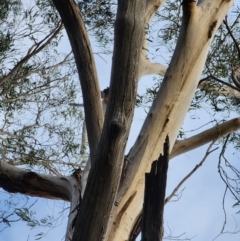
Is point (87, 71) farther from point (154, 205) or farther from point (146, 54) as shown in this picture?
point (146, 54)

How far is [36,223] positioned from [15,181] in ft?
3.46

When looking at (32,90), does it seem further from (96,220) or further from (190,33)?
(96,220)

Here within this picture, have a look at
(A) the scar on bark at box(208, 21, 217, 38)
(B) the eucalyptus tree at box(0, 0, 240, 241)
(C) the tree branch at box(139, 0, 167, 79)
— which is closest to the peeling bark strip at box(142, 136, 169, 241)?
(B) the eucalyptus tree at box(0, 0, 240, 241)

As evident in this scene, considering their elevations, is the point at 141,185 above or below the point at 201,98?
below

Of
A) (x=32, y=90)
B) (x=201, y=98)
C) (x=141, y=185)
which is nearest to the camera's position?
(x=141, y=185)

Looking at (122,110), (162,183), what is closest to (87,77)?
(122,110)

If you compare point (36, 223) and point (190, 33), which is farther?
point (36, 223)

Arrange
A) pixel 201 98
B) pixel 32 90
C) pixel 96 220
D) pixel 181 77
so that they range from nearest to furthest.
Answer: pixel 96 220 < pixel 181 77 < pixel 201 98 < pixel 32 90

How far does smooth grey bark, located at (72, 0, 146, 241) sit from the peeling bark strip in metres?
0.08

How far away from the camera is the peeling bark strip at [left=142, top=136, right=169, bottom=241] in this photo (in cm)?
115

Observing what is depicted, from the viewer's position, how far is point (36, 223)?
310 cm

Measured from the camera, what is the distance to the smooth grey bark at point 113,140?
1179 mm

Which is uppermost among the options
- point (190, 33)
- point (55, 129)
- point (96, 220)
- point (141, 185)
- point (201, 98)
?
point (55, 129)

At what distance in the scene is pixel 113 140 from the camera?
1204 mm
